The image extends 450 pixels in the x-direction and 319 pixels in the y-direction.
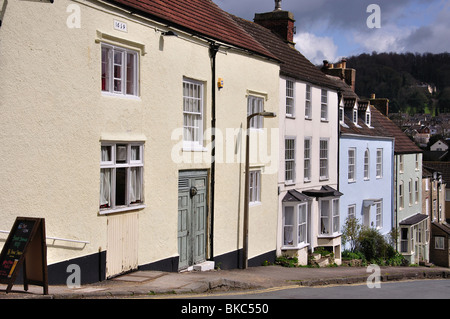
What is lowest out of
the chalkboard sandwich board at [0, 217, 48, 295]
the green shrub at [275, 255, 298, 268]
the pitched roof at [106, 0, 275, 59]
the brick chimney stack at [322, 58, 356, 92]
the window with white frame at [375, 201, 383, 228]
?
the green shrub at [275, 255, 298, 268]

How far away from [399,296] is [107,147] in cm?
763

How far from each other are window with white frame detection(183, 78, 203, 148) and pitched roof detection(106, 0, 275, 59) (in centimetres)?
149

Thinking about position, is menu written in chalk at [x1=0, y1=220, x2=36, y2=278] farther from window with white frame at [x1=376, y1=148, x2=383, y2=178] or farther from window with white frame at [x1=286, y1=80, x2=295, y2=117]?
window with white frame at [x1=376, y1=148, x2=383, y2=178]

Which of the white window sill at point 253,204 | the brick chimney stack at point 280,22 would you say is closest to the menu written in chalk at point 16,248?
the white window sill at point 253,204

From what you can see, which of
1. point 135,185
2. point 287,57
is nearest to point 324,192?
point 287,57

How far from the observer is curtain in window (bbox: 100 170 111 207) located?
1216cm

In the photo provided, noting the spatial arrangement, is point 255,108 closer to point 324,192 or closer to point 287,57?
point 287,57

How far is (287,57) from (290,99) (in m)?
2.20

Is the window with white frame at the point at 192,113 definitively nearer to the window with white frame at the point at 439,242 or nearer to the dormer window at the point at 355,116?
the dormer window at the point at 355,116

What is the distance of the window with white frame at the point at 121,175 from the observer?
1227cm

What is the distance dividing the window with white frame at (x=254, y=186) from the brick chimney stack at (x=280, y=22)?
9447 millimetres

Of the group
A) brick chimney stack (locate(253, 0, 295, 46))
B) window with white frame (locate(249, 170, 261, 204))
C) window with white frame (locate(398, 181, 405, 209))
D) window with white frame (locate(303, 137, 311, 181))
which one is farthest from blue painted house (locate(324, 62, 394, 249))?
window with white frame (locate(249, 170, 261, 204))

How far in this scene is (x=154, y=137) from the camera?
Answer: 538 inches
